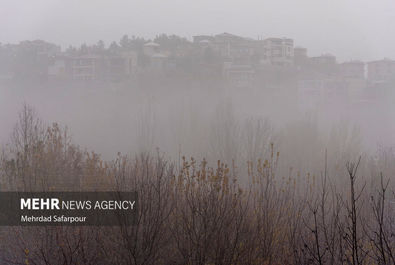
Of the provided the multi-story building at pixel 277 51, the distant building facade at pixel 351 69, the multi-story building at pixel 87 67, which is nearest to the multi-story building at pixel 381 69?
the distant building facade at pixel 351 69

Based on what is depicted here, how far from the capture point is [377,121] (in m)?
24.7

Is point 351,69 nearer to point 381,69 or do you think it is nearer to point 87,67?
point 381,69

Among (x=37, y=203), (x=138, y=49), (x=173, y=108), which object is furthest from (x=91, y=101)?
(x=37, y=203)

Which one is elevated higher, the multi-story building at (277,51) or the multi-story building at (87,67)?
the multi-story building at (277,51)

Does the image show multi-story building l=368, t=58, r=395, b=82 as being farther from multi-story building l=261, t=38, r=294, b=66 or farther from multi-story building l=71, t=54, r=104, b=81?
multi-story building l=71, t=54, r=104, b=81

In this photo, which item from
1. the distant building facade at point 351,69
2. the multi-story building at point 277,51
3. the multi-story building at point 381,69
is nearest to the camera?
the multi-story building at point 277,51

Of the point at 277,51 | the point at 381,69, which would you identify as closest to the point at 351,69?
the point at 381,69

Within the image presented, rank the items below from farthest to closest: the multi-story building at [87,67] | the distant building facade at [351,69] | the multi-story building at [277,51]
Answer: the distant building facade at [351,69] → the multi-story building at [277,51] → the multi-story building at [87,67]

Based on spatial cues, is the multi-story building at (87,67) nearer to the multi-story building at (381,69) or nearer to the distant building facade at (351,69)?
the distant building facade at (351,69)

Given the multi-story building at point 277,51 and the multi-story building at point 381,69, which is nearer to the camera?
the multi-story building at point 277,51

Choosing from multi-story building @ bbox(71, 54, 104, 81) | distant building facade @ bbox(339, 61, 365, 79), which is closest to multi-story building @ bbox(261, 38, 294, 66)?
distant building facade @ bbox(339, 61, 365, 79)

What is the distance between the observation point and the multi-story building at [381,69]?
102ft

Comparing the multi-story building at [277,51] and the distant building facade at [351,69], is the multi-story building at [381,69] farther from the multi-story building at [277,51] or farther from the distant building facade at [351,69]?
the multi-story building at [277,51]

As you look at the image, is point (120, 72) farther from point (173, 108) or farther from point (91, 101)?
point (173, 108)
